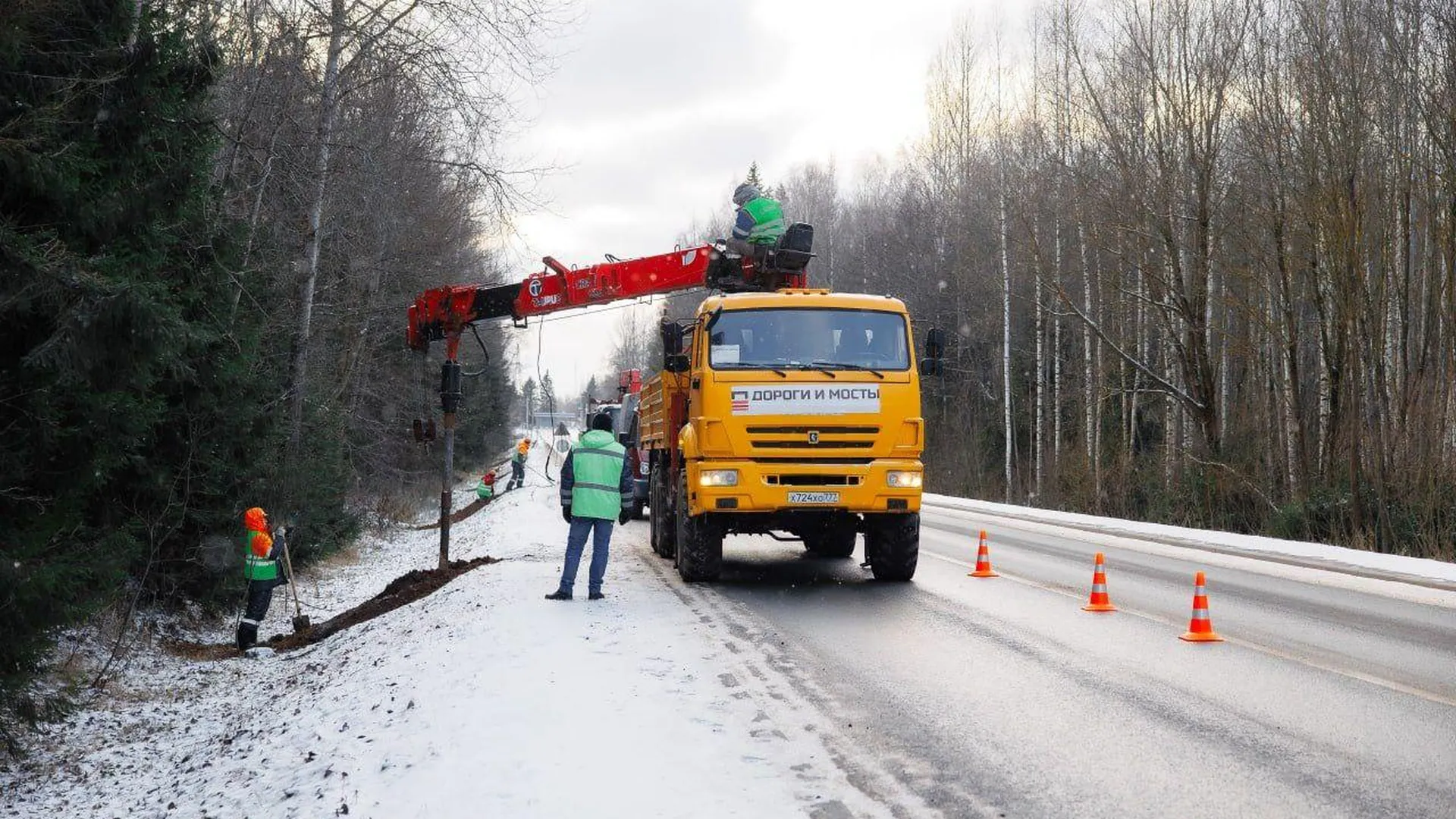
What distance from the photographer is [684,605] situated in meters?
10.7

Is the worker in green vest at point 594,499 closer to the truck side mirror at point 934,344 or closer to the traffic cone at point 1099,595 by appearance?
the truck side mirror at point 934,344

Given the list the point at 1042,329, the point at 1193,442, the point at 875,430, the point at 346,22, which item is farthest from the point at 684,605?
the point at 1042,329

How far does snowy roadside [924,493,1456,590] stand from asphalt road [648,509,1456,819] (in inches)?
24.4

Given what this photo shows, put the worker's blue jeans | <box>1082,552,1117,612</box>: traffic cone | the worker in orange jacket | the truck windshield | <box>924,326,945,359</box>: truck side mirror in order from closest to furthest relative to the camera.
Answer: <box>1082,552,1117,612</box>: traffic cone, the worker's blue jeans, the truck windshield, <box>924,326,945,359</box>: truck side mirror, the worker in orange jacket

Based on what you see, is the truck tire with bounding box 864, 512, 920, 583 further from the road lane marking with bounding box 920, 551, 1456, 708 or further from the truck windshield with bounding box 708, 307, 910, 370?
the truck windshield with bounding box 708, 307, 910, 370

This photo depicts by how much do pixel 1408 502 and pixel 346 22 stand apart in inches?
674

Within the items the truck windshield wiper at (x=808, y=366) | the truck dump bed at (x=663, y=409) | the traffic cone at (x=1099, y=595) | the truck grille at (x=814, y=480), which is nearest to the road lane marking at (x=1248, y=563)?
the traffic cone at (x=1099, y=595)

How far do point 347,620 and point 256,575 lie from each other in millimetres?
1393

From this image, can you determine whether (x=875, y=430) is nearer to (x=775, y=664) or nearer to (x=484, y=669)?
(x=775, y=664)

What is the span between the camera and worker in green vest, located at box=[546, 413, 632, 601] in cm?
1112

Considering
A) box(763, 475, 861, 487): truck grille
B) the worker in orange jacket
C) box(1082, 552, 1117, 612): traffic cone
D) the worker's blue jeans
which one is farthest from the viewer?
the worker in orange jacket

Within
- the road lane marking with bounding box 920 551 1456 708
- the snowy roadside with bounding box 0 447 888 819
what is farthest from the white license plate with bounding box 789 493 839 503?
the road lane marking with bounding box 920 551 1456 708

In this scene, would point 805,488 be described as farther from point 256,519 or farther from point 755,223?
point 256,519

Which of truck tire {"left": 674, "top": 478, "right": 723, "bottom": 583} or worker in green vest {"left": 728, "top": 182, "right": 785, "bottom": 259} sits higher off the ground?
worker in green vest {"left": 728, "top": 182, "right": 785, "bottom": 259}
